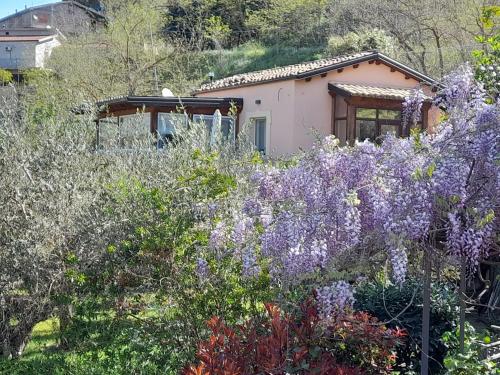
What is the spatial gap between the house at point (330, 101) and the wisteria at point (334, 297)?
13994 mm

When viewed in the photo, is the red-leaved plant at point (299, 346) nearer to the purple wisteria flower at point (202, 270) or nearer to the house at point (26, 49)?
the purple wisteria flower at point (202, 270)

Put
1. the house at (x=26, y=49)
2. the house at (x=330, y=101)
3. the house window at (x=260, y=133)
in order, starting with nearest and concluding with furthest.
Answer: the house at (x=330, y=101) → the house window at (x=260, y=133) → the house at (x=26, y=49)

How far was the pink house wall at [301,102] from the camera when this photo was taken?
1848 cm

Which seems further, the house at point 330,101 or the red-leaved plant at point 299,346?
the house at point 330,101

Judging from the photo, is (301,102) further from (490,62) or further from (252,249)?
(252,249)

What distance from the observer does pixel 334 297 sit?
3.75m

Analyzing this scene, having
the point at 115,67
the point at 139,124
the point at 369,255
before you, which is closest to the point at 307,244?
the point at 369,255

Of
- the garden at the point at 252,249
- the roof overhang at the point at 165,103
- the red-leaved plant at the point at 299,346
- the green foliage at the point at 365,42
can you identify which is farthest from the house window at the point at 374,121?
the red-leaved plant at the point at 299,346

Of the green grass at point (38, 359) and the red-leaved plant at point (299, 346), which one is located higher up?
the red-leaved plant at point (299, 346)

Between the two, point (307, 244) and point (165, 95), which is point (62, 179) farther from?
point (165, 95)

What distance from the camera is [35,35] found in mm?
48781

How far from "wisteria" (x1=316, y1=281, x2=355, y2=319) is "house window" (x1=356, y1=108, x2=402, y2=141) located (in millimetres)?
14952

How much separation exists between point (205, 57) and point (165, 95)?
12201mm

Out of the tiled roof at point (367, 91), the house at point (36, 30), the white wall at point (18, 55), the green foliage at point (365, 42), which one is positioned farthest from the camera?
the white wall at point (18, 55)
